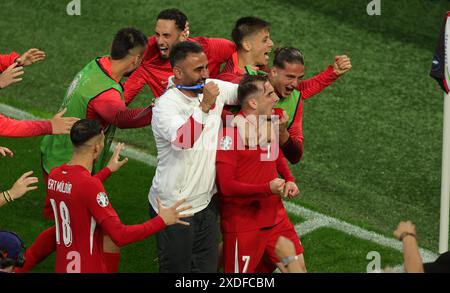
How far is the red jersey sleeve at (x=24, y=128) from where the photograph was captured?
7.62 meters

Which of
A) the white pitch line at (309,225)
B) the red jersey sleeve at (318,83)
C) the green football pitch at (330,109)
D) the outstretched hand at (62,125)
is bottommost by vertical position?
the white pitch line at (309,225)

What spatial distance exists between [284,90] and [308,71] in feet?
16.4

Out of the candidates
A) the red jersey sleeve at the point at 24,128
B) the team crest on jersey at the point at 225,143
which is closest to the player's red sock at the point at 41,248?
the red jersey sleeve at the point at 24,128

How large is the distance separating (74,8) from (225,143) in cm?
709

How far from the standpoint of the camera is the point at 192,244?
7.44 m

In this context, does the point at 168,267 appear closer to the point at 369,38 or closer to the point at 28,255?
the point at 28,255

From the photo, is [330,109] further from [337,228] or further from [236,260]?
[236,260]

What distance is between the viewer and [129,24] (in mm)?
13766

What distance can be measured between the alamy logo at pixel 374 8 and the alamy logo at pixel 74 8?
3876mm

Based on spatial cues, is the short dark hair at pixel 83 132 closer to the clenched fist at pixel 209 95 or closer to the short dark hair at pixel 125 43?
the clenched fist at pixel 209 95

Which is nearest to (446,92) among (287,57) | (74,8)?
(287,57)

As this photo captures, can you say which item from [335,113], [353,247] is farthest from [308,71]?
[353,247]

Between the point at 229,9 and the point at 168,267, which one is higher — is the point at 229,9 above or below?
above

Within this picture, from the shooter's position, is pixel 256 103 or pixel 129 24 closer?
pixel 256 103
